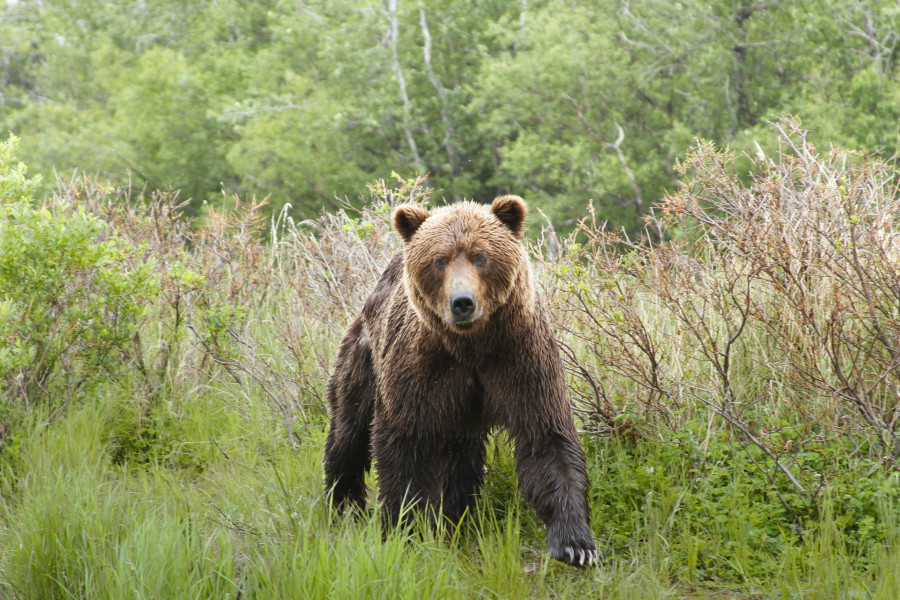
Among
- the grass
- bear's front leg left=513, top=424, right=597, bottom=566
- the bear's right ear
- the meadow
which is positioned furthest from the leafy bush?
bear's front leg left=513, top=424, right=597, bottom=566

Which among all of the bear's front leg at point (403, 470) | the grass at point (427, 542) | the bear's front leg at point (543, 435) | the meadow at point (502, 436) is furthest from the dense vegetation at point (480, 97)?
the bear's front leg at point (403, 470)

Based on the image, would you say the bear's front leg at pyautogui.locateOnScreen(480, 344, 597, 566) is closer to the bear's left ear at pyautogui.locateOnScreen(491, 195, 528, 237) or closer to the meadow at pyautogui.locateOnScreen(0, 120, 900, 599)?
the meadow at pyautogui.locateOnScreen(0, 120, 900, 599)

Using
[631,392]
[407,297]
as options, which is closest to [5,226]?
[407,297]

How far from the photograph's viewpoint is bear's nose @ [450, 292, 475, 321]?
12.1 ft

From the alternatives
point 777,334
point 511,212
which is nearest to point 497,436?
point 511,212

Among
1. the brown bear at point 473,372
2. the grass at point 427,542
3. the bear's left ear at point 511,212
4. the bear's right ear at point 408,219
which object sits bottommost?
the grass at point 427,542

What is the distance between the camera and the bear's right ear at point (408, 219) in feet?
14.0

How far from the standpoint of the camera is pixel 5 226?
569 cm

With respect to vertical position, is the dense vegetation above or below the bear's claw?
above

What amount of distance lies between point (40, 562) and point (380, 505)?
Answer: 5.13 feet

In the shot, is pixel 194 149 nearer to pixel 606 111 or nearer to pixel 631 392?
pixel 606 111

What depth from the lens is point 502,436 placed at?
18.1 ft

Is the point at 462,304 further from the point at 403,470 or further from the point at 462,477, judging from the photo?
the point at 462,477

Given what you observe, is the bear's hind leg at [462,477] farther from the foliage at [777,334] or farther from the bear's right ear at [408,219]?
the bear's right ear at [408,219]
